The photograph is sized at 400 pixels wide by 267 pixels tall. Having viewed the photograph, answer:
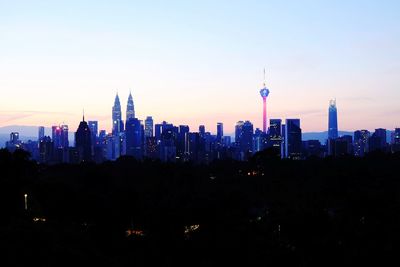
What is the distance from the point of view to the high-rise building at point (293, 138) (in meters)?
126

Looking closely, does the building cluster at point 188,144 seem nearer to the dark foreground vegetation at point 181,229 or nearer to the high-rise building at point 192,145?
the high-rise building at point 192,145

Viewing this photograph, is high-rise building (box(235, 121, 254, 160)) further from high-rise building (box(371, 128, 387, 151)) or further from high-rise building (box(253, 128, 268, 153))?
high-rise building (box(371, 128, 387, 151))

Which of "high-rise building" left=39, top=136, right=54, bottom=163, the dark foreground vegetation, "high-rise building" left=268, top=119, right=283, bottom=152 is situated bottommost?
the dark foreground vegetation

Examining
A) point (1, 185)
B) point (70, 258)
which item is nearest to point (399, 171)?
point (1, 185)

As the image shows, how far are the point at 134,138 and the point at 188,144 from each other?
21.2 meters

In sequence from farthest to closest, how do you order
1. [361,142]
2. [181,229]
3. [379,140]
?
[361,142] → [379,140] → [181,229]

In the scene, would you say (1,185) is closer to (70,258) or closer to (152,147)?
(70,258)

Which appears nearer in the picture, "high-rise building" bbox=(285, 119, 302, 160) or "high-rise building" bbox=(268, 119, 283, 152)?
"high-rise building" bbox=(285, 119, 302, 160)

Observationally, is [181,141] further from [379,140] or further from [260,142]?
[379,140]

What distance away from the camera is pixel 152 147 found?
134m

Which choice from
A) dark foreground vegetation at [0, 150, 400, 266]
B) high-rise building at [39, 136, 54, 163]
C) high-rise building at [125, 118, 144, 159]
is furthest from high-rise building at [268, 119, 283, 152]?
dark foreground vegetation at [0, 150, 400, 266]

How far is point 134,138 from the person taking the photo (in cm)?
14500

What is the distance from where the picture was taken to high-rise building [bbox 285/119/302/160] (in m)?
126

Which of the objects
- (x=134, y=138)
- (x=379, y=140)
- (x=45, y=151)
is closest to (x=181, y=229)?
(x=45, y=151)
